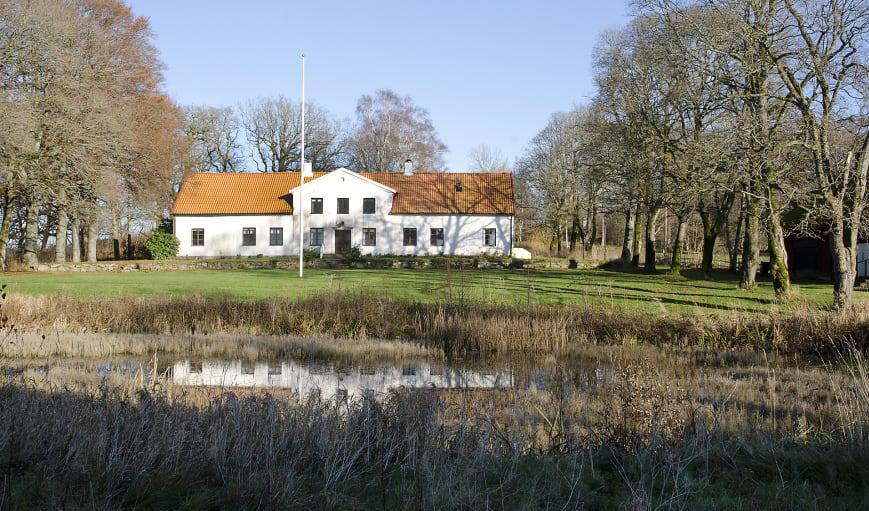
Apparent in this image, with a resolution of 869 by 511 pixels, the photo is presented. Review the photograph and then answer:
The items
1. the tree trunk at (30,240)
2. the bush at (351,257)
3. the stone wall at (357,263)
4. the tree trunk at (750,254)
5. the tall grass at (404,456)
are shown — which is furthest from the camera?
the bush at (351,257)

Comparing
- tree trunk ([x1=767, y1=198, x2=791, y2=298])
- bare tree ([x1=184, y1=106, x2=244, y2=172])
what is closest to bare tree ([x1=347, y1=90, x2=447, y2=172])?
bare tree ([x1=184, y1=106, x2=244, y2=172])

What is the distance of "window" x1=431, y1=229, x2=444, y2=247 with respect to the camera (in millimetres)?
45156

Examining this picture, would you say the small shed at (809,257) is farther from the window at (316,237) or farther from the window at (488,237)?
the window at (316,237)

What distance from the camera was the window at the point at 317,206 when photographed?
45156 mm

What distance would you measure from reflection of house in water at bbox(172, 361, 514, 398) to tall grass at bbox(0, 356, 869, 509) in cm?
303

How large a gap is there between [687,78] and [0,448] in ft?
63.9

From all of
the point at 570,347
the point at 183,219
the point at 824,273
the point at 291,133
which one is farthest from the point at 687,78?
the point at 291,133

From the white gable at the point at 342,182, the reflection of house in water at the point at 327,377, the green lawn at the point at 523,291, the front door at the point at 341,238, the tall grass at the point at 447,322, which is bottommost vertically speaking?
the reflection of house in water at the point at 327,377

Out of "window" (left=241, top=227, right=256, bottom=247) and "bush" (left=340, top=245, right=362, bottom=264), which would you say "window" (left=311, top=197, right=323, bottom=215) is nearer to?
"window" (left=241, top=227, right=256, bottom=247)

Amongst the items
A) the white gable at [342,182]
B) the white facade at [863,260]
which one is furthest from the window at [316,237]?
the white facade at [863,260]

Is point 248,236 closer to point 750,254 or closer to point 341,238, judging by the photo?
point 341,238

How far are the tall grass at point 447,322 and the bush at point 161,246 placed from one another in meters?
25.5

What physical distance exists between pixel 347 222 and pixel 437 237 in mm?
5694

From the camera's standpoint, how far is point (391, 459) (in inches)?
236
